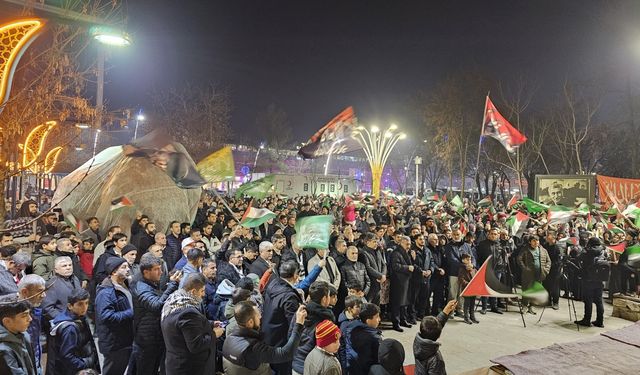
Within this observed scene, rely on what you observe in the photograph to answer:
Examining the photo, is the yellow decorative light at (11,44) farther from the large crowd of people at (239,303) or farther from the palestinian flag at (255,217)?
the palestinian flag at (255,217)

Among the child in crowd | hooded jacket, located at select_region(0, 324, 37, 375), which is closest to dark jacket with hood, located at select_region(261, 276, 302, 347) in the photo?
hooded jacket, located at select_region(0, 324, 37, 375)

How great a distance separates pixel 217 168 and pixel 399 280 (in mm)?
4407

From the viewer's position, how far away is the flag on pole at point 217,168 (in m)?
9.34

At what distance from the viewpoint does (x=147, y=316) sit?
205 inches

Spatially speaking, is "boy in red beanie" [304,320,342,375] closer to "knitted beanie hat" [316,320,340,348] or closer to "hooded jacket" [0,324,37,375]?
"knitted beanie hat" [316,320,340,348]

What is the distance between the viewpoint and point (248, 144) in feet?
213

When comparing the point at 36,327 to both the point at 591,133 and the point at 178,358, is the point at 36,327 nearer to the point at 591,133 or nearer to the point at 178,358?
the point at 178,358

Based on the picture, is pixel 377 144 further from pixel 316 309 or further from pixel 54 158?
pixel 316 309

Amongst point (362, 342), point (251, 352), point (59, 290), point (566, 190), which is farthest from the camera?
point (566, 190)

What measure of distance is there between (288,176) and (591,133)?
26.8 m

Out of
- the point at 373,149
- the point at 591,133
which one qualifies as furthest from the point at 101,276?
the point at 591,133

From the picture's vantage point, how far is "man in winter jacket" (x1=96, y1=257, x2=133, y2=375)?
16.9ft

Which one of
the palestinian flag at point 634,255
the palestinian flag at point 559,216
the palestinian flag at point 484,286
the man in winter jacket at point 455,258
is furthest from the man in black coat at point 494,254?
the palestinian flag at point 484,286

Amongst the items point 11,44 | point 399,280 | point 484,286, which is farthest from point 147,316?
point 399,280
